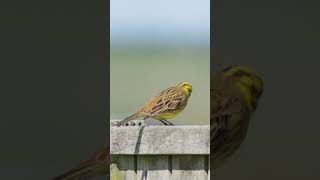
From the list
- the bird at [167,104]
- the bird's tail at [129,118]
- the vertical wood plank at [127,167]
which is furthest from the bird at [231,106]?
the vertical wood plank at [127,167]

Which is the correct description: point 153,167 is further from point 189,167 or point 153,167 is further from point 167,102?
point 167,102

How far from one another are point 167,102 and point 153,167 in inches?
10.6

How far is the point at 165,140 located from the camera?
1251mm

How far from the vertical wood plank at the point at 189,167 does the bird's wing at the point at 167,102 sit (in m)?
0.23

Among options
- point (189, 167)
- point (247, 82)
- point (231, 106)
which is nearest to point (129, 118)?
point (189, 167)

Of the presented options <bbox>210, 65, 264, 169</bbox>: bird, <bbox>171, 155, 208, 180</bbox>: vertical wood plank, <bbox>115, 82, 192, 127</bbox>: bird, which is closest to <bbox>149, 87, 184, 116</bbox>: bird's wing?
<bbox>115, 82, 192, 127</bbox>: bird

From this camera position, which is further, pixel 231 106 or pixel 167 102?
pixel 231 106

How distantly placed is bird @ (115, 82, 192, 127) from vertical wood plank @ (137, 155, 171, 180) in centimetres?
20

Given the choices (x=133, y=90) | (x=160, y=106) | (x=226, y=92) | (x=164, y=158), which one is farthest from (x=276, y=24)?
(x=164, y=158)

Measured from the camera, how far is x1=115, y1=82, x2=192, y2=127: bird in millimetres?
1482

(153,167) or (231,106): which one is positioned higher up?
(231,106)

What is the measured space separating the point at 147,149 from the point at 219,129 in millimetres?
399

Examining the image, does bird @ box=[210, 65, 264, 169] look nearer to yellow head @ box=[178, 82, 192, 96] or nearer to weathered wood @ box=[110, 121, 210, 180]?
yellow head @ box=[178, 82, 192, 96]
